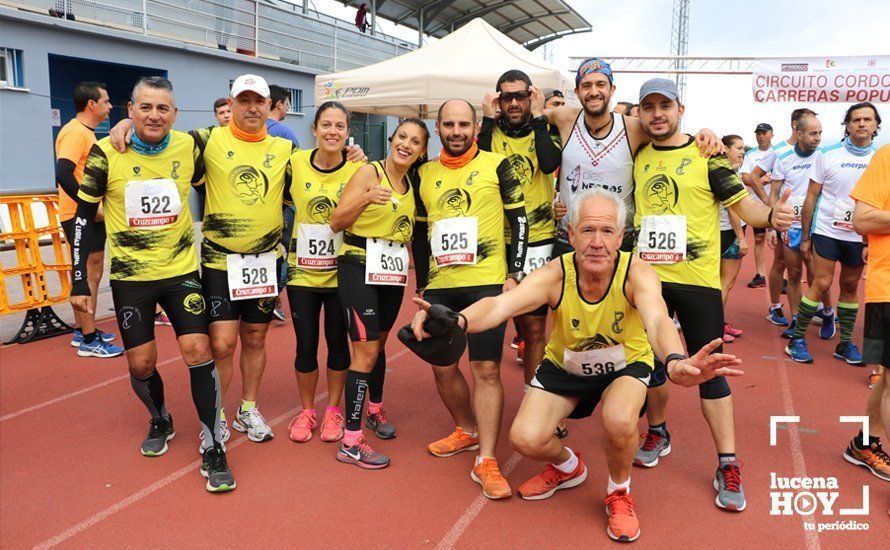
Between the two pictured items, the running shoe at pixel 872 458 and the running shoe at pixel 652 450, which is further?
the running shoe at pixel 652 450

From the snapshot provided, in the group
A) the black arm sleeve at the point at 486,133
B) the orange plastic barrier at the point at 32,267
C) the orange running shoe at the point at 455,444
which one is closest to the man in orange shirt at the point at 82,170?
the orange plastic barrier at the point at 32,267

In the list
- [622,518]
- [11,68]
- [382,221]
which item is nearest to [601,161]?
[382,221]

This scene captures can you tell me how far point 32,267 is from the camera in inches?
241

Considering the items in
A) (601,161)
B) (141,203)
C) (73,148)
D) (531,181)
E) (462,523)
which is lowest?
(462,523)

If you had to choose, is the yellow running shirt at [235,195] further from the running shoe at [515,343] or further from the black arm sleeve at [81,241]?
the running shoe at [515,343]

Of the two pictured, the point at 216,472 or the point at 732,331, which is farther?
the point at 732,331

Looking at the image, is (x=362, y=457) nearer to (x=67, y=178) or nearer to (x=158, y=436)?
(x=158, y=436)

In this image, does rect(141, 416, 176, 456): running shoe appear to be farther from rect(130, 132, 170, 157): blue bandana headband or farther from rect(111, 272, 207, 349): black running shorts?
rect(130, 132, 170, 157): blue bandana headband

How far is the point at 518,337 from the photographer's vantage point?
241 inches

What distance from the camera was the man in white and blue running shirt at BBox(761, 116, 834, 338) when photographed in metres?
6.64

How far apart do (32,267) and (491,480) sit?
5.00 metres

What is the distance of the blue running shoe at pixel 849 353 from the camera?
5816 millimetres

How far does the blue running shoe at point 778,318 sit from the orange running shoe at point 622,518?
16.5 feet

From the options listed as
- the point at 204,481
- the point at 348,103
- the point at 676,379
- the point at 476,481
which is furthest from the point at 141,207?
the point at 348,103
